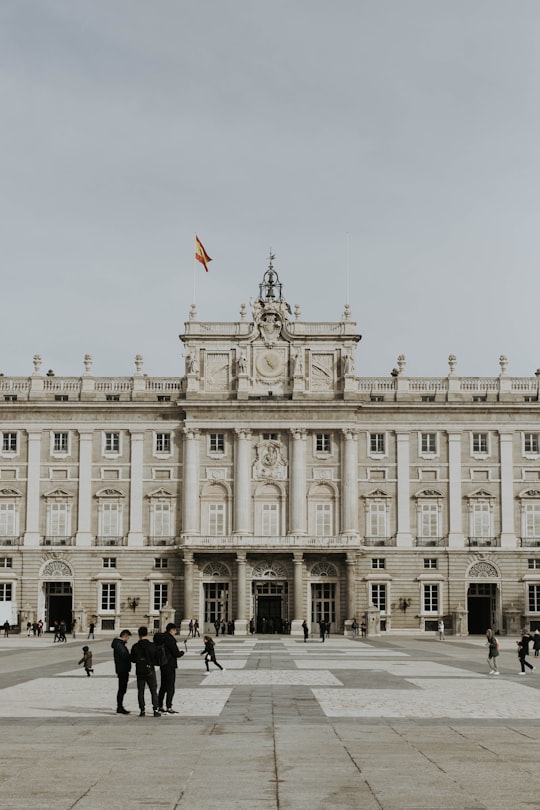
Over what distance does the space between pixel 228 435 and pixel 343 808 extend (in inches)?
2550

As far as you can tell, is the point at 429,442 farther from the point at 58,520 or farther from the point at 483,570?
the point at 58,520

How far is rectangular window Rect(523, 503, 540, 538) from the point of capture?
78.1m

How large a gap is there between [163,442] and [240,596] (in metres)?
12.0

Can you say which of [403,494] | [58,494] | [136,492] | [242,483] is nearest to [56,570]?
[58,494]

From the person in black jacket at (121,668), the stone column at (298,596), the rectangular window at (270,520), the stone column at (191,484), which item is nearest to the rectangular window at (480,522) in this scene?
the stone column at (298,596)

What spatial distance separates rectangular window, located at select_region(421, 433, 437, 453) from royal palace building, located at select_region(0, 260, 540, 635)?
3.9 inches

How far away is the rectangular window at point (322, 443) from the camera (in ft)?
257

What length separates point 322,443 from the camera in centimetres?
7831

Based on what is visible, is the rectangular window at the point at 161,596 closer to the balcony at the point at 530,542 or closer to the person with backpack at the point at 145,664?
the balcony at the point at 530,542

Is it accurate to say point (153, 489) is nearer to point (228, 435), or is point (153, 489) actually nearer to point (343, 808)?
point (228, 435)

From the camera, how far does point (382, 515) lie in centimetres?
7831

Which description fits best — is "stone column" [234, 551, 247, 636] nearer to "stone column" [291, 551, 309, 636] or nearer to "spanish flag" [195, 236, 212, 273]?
"stone column" [291, 551, 309, 636]

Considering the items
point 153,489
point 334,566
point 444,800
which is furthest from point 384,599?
point 444,800

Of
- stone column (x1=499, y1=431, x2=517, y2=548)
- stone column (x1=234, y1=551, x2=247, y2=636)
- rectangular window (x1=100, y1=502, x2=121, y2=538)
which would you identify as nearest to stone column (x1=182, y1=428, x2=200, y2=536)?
stone column (x1=234, y1=551, x2=247, y2=636)
